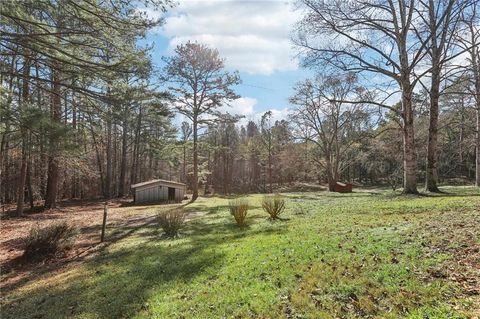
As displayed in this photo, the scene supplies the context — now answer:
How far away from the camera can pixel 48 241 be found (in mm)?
9594

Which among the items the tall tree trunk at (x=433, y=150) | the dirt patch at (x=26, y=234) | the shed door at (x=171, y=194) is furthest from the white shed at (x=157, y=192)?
the tall tree trunk at (x=433, y=150)

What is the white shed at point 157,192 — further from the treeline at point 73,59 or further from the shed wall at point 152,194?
the treeline at point 73,59

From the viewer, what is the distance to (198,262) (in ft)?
22.3

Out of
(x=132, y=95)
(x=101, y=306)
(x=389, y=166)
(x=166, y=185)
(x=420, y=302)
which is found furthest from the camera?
(x=389, y=166)

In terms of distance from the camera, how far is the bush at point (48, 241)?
30.8ft

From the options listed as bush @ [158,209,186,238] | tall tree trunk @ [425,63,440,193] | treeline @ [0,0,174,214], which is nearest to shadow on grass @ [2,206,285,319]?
bush @ [158,209,186,238]

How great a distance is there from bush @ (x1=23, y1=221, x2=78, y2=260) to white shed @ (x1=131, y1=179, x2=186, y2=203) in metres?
14.7

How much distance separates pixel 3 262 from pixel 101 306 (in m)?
5.59

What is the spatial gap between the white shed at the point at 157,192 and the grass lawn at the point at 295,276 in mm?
16184

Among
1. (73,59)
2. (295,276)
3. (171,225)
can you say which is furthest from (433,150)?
(73,59)

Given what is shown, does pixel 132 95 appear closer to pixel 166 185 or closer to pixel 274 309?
pixel 274 309

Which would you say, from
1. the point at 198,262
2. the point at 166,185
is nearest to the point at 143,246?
the point at 198,262

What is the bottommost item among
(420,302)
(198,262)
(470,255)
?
(198,262)

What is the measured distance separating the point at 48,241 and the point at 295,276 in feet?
25.7
